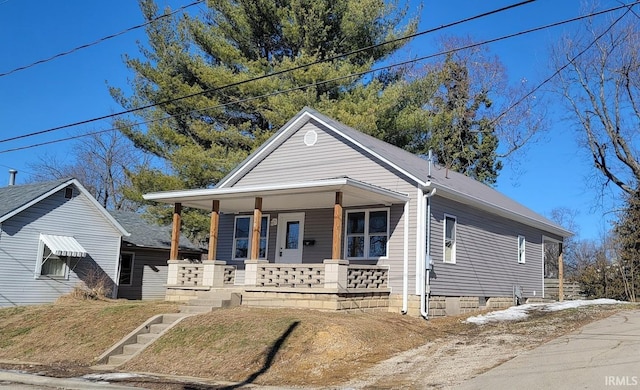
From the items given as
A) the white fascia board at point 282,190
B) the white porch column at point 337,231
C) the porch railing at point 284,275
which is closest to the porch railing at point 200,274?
the porch railing at point 284,275

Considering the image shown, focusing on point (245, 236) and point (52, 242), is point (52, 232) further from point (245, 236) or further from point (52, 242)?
point (245, 236)

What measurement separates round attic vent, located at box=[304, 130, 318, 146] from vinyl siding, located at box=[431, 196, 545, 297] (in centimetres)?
443

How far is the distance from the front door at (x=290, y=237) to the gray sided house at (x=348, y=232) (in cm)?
3

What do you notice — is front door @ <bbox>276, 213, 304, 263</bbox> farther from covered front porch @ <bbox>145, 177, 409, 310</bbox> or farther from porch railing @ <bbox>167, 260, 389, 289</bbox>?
porch railing @ <bbox>167, 260, 389, 289</bbox>

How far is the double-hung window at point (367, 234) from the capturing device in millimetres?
16500

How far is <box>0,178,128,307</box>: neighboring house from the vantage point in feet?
64.2

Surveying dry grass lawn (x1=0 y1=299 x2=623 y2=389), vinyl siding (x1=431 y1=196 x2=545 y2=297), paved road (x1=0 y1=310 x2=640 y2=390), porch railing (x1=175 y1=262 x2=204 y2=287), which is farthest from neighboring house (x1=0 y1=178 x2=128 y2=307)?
vinyl siding (x1=431 y1=196 x2=545 y2=297)

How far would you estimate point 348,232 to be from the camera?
17281 millimetres

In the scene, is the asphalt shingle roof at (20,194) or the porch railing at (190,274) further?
the asphalt shingle roof at (20,194)

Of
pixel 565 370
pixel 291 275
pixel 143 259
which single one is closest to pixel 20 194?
pixel 143 259

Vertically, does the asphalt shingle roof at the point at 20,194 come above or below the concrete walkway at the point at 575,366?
above

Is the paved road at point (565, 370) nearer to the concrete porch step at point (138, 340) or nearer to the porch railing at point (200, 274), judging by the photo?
the concrete porch step at point (138, 340)

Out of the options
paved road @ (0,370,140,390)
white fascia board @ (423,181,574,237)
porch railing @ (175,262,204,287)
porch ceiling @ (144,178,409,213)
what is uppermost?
white fascia board @ (423,181,574,237)

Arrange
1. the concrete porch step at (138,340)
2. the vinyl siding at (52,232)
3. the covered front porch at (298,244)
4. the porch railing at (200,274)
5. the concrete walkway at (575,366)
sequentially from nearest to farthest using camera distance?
the concrete walkway at (575,366) < the concrete porch step at (138,340) < the covered front porch at (298,244) < the porch railing at (200,274) < the vinyl siding at (52,232)
